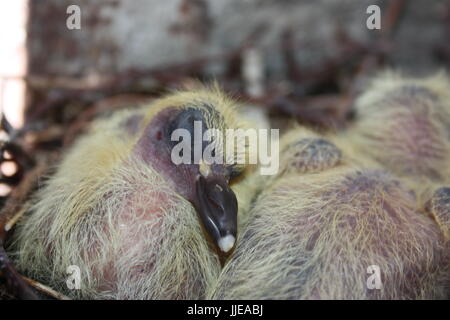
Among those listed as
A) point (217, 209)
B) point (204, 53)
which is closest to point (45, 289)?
point (217, 209)

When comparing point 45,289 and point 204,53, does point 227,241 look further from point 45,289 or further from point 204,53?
point 204,53

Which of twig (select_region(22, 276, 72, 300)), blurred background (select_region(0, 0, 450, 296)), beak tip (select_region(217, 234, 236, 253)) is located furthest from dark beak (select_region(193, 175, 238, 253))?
blurred background (select_region(0, 0, 450, 296))

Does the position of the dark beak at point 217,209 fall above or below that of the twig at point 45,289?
above

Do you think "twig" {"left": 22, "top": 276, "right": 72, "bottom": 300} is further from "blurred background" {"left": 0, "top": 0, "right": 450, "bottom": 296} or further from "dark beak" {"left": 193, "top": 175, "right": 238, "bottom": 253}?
"blurred background" {"left": 0, "top": 0, "right": 450, "bottom": 296}

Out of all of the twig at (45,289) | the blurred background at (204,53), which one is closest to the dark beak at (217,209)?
the twig at (45,289)

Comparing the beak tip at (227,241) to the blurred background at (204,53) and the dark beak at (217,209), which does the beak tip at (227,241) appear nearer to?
the dark beak at (217,209)
